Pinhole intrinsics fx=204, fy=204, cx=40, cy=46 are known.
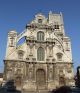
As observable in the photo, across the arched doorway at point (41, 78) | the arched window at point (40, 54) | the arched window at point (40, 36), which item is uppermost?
the arched window at point (40, 36)

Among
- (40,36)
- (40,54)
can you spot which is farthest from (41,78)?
(40,36)

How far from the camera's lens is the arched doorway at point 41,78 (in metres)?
32.8

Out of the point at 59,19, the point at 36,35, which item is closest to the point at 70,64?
the point at 36,35

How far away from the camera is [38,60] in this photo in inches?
1331

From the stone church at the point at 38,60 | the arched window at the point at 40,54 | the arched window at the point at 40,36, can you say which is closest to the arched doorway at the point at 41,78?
the stone church at the point at 38,60

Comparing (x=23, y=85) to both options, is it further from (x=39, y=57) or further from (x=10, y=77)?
(x=39, y=57)

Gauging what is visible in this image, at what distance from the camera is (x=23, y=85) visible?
105 ft

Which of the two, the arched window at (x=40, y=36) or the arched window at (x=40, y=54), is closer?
the arched window at (x=40, y=54)

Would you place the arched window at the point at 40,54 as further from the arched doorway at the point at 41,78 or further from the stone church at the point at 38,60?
the arched doorway at the point at 41,78

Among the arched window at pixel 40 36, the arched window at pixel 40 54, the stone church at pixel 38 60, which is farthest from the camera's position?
the arched window at pixel 40 36

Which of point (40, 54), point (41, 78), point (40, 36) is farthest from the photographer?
point (40, 36)

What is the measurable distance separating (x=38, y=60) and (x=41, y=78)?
299 centimetres

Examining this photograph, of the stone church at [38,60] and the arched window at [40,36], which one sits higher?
the arched window at [40,36]

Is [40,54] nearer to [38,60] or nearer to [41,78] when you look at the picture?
[38,60]
